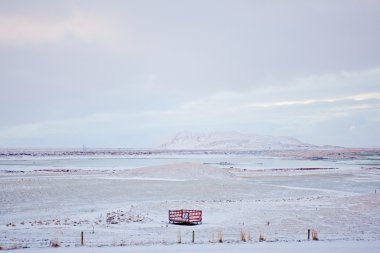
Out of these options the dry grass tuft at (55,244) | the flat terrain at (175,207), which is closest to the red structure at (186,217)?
the flat terrain at (175,207)

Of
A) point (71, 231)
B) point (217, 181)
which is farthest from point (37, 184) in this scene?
point (71, 231)

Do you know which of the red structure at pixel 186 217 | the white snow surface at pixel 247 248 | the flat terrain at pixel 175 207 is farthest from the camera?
the red structure at pixel 186 217

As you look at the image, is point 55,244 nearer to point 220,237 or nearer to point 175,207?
point 220,237

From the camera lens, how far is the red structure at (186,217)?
78.7ft

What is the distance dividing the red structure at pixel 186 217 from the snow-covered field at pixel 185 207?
1.89 ft

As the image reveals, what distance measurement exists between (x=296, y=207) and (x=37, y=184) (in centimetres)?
2679

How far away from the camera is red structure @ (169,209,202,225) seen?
2400cm

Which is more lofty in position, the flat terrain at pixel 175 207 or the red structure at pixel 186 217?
the red structure at pixel 186 217

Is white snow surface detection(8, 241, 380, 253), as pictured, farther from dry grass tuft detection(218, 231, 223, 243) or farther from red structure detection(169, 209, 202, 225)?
red structure detection(169, 209, 202, 225)

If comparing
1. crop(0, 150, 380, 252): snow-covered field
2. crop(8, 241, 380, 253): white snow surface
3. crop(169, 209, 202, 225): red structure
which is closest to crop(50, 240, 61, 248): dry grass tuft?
crop(0, 150, 380, 252): snow-covered field

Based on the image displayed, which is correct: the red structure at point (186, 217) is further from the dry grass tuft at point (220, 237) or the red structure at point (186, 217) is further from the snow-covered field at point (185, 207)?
the dry grass tuft at point (220, 237)

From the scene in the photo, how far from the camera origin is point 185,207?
30719mm

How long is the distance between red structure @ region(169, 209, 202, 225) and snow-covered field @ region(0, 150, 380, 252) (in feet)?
1.89

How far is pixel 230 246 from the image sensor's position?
18.1 meters
